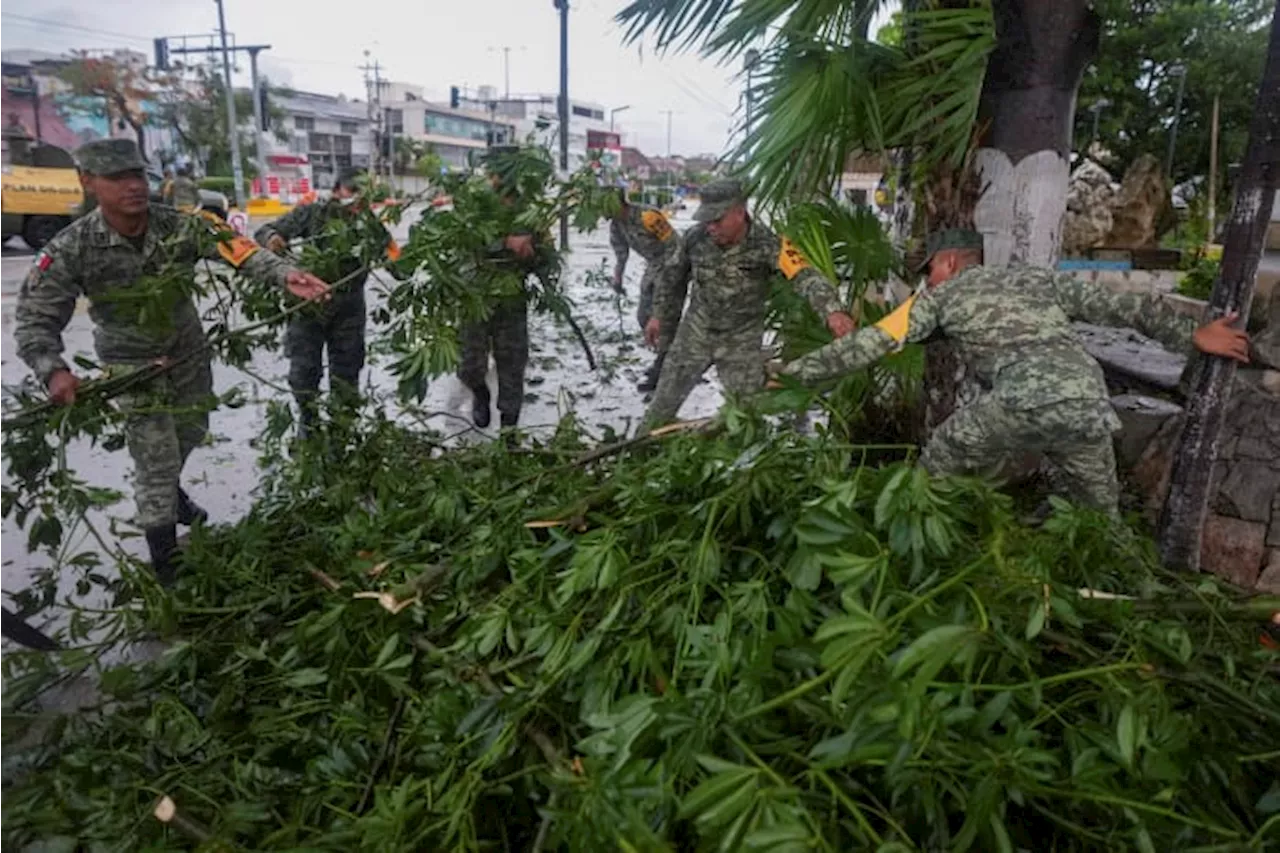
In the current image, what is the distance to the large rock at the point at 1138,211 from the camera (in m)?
9.54

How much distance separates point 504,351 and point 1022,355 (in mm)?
3008

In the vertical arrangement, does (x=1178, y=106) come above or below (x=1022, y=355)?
above

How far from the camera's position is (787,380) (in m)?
2.79

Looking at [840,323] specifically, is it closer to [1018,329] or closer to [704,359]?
[1018,329]

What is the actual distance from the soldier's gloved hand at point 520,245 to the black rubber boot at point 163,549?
1.98 meters

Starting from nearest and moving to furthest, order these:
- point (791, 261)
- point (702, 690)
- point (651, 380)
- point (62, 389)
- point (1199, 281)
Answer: point (702, 690), point (62, 389), point (791, 261), point (1199, 281), point (651, 380)

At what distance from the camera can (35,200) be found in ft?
45.6

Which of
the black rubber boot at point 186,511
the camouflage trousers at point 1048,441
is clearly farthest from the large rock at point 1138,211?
the black rubber boot at point 186,511

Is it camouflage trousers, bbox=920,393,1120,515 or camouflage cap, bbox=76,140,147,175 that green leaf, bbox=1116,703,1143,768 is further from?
camouflage cap, bbox=76,140,147,175

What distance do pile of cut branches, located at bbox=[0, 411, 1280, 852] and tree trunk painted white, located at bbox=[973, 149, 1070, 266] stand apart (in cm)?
150

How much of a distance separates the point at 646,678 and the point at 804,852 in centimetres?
58

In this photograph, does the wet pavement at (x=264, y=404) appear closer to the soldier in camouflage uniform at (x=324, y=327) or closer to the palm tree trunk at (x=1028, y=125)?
the soldier in camouflage uniform at (x=324, y=327)

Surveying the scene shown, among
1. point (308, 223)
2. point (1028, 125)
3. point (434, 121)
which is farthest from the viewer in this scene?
point (434, 121)

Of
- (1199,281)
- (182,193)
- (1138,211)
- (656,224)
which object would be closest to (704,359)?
(656,224)
